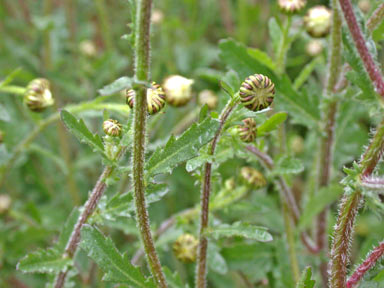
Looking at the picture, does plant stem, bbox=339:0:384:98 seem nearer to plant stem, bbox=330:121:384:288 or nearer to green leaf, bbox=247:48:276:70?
plant stem, bbox=330:121:384:288

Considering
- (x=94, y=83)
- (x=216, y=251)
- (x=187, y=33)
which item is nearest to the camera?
(x=216, y=251)

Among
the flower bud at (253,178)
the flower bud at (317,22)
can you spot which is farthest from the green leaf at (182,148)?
the flower bud at (317,22)

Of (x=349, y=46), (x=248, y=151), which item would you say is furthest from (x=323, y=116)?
(x=349, y=46)

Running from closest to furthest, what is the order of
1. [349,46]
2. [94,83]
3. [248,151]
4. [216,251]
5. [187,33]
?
[349,46]
[248,151]
[216,251]
[94,83]
[187,33]

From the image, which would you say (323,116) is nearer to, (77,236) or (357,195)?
(357,195)

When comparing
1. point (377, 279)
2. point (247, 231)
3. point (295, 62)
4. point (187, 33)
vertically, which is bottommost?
point (377, 279)

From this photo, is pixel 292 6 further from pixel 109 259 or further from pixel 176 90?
pixel 109 259

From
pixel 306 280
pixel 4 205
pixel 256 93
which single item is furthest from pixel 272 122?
pixel 4 205
